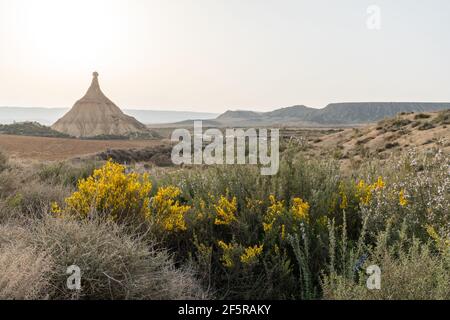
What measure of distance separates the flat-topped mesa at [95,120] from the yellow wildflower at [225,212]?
247 ft

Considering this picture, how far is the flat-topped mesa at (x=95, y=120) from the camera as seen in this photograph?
3159 inches

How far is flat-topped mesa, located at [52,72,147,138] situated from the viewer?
80.2 m

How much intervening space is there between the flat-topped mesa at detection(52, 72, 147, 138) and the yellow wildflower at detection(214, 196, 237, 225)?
247 feet

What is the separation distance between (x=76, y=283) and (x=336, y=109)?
18507 cm

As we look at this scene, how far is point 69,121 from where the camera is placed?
276ft

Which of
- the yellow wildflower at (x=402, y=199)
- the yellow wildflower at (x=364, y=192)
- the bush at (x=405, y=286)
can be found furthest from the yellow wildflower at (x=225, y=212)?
the yellow wildflower at (x=402, y=199)

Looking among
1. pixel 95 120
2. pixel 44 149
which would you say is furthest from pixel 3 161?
pixel 95 120

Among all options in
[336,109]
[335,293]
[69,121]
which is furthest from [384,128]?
[336,109]

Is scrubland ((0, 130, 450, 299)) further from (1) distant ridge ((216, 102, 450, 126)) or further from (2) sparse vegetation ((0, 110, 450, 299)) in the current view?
(1) distant ridge ((216, 102, 450, 126))

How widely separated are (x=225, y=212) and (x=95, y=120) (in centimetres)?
8428

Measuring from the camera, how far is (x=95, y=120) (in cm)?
8375

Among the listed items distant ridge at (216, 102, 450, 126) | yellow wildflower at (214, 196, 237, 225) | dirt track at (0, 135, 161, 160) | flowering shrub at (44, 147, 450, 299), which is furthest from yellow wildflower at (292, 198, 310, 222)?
distant ridge at (216, 102, 450, 126)

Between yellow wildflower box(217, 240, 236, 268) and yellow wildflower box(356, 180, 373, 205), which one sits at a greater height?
yellow wildflower box(356, 180, 373, 205)

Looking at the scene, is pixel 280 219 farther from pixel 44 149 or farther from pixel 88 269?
pixel 44 149
